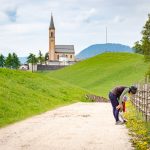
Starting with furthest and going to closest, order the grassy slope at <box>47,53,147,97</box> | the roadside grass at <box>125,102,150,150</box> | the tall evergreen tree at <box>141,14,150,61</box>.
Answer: the grassy slope at <box>47,53,147,97</box> → the tall evergreen tree at <box>141,14,150,61</box> → the roadside grass at <box>125,102,150,150</box>

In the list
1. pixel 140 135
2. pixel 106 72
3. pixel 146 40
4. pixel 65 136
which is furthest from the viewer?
pixel 106 72

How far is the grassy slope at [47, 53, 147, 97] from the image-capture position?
98.1 meters

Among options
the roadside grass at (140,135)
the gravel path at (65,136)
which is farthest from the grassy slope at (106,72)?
the roadside grass at (140,135)

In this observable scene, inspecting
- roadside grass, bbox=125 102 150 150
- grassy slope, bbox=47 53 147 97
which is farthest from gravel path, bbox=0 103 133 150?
grassy slope, bbox=47 53 147 97

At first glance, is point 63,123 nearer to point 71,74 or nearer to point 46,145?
point 46,145

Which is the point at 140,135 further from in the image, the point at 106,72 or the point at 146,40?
the point at 106,72

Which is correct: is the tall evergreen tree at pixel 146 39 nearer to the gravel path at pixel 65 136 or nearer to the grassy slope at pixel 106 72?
the grassy slope at pixel 106 72

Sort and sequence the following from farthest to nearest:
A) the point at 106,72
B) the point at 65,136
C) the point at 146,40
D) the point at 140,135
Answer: the point at 106,72
the point at 146,40
the point at 140,135
the point at 65,136

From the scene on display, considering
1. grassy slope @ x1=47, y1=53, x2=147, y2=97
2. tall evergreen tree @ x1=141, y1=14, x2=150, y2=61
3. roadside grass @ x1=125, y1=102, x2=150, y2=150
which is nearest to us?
roadside grass @ x1=125, y1=102, x2=150, y2=150

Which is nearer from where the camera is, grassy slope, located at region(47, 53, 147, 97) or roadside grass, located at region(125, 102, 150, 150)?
roadside grass, located at region(125, 102, 150, 150)

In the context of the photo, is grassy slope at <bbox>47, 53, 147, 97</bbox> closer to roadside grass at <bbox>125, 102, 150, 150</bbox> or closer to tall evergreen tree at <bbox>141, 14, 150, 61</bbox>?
tall evergreen tree at <bbox>141, 14, 150, 61</bbox>

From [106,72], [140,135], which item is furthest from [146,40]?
[140,135]

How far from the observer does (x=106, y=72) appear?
4572 inches

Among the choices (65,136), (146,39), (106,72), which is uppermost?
(146,39)
